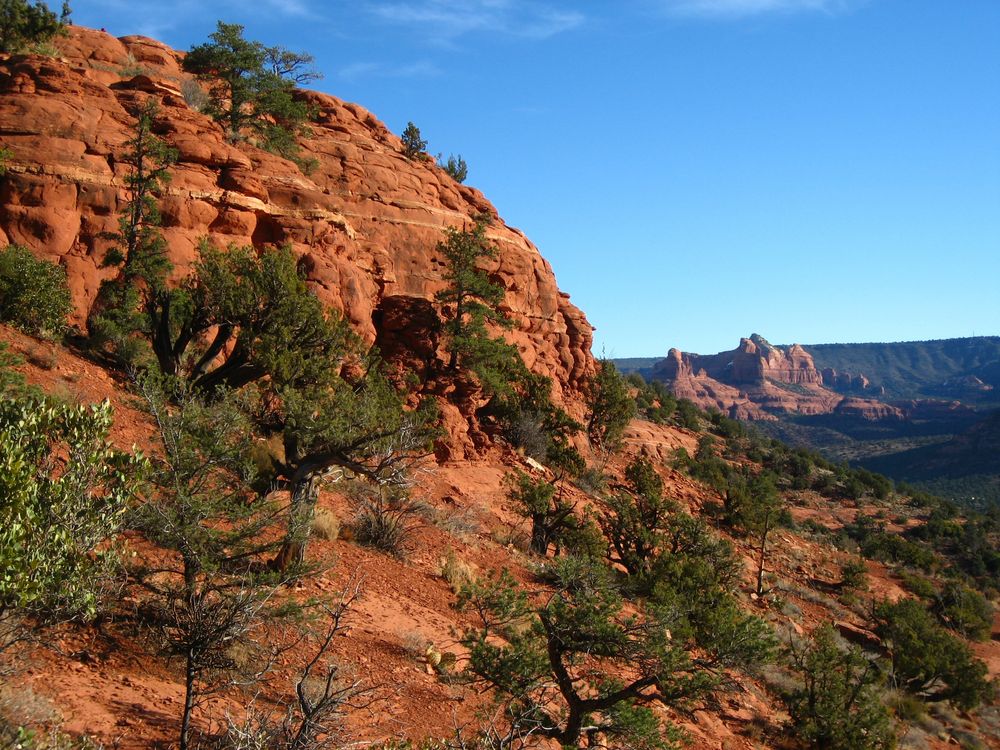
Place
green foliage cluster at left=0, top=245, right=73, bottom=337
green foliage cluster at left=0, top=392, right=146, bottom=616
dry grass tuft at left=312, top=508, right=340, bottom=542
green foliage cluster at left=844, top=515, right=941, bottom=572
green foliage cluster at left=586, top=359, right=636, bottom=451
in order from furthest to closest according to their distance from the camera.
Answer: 1. green foliage cluster at left=586, top=359, right=636, bottom=451
2. green foliage cluster at left=844, top=515, right=941, bottom=572
3. green foliage cluster at left=0, top=245, right=73, bottom=337
4. dry grass tuft at left=312, top=508, right=340, bottom=542
5. green foliage cluster at left=0, top=392, right=146, bottom=616

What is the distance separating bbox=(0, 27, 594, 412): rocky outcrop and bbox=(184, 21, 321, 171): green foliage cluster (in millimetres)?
1150

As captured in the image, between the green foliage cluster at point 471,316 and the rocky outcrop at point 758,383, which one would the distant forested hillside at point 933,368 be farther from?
the green foliage cluster at point 471,316

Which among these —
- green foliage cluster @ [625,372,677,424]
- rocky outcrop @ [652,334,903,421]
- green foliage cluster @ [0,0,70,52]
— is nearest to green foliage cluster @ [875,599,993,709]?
green foliage cluster @ [625,372,677,424]

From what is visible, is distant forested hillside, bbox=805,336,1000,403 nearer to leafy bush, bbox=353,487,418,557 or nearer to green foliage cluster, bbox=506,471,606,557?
green foliage cluster, bbox=506,471,606,557

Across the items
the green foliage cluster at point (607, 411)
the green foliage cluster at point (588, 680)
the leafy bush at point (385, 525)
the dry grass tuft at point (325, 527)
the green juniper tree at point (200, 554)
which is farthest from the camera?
the green foliage cluster at point (607, 411)

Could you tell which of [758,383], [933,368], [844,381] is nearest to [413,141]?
[758,383]

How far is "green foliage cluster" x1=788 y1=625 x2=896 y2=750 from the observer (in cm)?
1195

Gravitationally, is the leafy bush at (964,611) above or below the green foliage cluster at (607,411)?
below

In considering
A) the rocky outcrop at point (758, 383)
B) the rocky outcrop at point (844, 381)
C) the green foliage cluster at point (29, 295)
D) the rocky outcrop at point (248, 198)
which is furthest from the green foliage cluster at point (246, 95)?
the rocky outcrop at point (844, 381)

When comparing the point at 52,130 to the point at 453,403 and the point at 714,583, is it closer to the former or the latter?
the point at 453,403

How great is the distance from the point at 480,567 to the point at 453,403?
11.2 meters

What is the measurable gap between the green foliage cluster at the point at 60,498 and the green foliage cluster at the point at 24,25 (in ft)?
90.4

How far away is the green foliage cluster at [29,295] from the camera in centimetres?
1688

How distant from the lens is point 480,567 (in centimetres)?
1469
